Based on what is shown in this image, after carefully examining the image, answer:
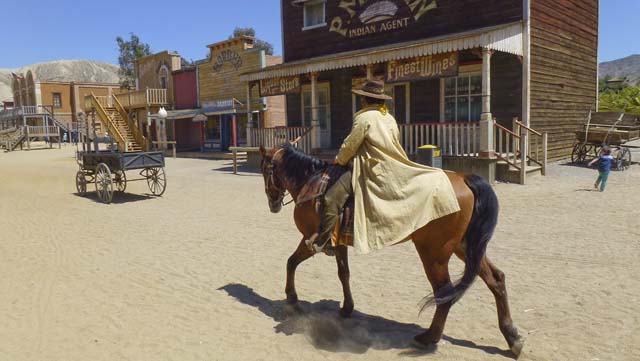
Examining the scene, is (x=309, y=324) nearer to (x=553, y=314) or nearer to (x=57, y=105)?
(x=553, y=314)

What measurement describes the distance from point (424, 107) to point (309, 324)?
40.8 feet

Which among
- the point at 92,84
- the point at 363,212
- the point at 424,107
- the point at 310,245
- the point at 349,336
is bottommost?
the point at 349,336

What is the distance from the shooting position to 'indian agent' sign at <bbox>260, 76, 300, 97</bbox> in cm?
1686

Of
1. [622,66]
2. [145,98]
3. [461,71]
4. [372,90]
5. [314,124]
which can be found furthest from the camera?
[622,66]

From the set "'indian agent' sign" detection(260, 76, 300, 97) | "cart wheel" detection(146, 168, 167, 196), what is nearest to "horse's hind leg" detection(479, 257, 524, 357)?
"cart wheel" detection(146, 168, 167, 196)

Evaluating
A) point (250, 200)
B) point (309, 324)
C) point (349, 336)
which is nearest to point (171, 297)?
point (309, 324)

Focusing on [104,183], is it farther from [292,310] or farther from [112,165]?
[292,310]

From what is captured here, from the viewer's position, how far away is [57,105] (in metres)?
51.1

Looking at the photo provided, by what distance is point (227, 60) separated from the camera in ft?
86.5

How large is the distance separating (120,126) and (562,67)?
24.1 m

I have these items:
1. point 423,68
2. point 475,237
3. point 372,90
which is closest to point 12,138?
point 423,68

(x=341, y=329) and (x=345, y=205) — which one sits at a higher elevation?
(x=345, y=205)

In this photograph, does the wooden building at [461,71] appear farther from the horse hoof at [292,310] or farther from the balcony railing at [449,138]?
the horse hoof at [292,310]

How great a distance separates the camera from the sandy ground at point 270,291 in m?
3.86
